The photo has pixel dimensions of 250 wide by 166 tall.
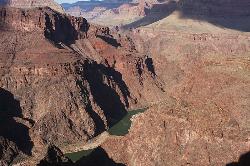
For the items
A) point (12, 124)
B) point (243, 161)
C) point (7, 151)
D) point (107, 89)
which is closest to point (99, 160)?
point (243, 161)

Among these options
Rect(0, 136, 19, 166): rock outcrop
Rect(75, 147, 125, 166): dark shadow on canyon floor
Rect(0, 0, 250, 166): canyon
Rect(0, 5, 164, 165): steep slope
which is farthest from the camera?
Rect(0, 5, 164, 165): steep slope

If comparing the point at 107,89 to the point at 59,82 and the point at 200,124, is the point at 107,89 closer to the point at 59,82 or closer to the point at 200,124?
the point at 59,82

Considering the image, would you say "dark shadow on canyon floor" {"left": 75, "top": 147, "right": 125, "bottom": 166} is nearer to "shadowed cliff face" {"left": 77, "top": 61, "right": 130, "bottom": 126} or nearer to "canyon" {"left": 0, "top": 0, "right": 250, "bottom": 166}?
"canyon" {"left": 0, "top": 0, "right": 250, "bottom": 166}

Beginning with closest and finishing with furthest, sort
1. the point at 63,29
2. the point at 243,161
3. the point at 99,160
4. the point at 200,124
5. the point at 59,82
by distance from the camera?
the point at 243,161
the point at 200,124
the point at 99,160
the point at 59,82
the point at 63,29

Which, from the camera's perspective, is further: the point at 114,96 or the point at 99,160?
the point at 114,96

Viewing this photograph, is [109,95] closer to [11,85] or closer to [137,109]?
[137,109]

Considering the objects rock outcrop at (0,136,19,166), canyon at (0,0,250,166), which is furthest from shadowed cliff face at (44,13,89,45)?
rock outcrop at (0,136,19,166)
